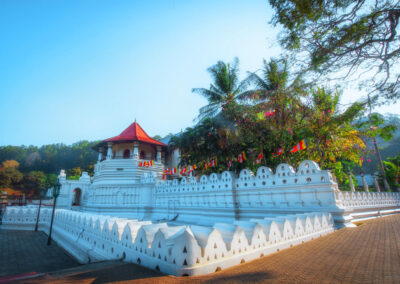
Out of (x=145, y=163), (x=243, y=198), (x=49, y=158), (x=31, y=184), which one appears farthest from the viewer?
(x=49, y=158)

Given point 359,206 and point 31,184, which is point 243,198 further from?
point 31,184

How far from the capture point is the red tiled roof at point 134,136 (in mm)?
22484

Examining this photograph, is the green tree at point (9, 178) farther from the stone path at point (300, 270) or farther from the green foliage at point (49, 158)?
the stone path at point (300, 270)

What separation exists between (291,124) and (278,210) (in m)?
7.91

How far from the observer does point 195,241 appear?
2801mm

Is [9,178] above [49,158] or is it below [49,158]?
below

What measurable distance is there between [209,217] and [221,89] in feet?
38.3

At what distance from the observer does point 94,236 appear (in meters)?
5.91

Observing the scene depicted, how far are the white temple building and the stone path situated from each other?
0.20 metres

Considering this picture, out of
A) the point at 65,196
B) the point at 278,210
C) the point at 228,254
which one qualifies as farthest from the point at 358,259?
the point at 65,196

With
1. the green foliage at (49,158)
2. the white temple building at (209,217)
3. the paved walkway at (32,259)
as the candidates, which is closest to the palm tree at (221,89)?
the white temple building at (209,217)

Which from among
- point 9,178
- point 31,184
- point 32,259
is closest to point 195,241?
point 32,259

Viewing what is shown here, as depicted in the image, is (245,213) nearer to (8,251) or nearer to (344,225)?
(344,225)

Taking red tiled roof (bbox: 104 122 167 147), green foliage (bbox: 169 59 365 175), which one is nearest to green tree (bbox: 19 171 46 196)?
red tiled roof (bbox: 104 122 167 147)
